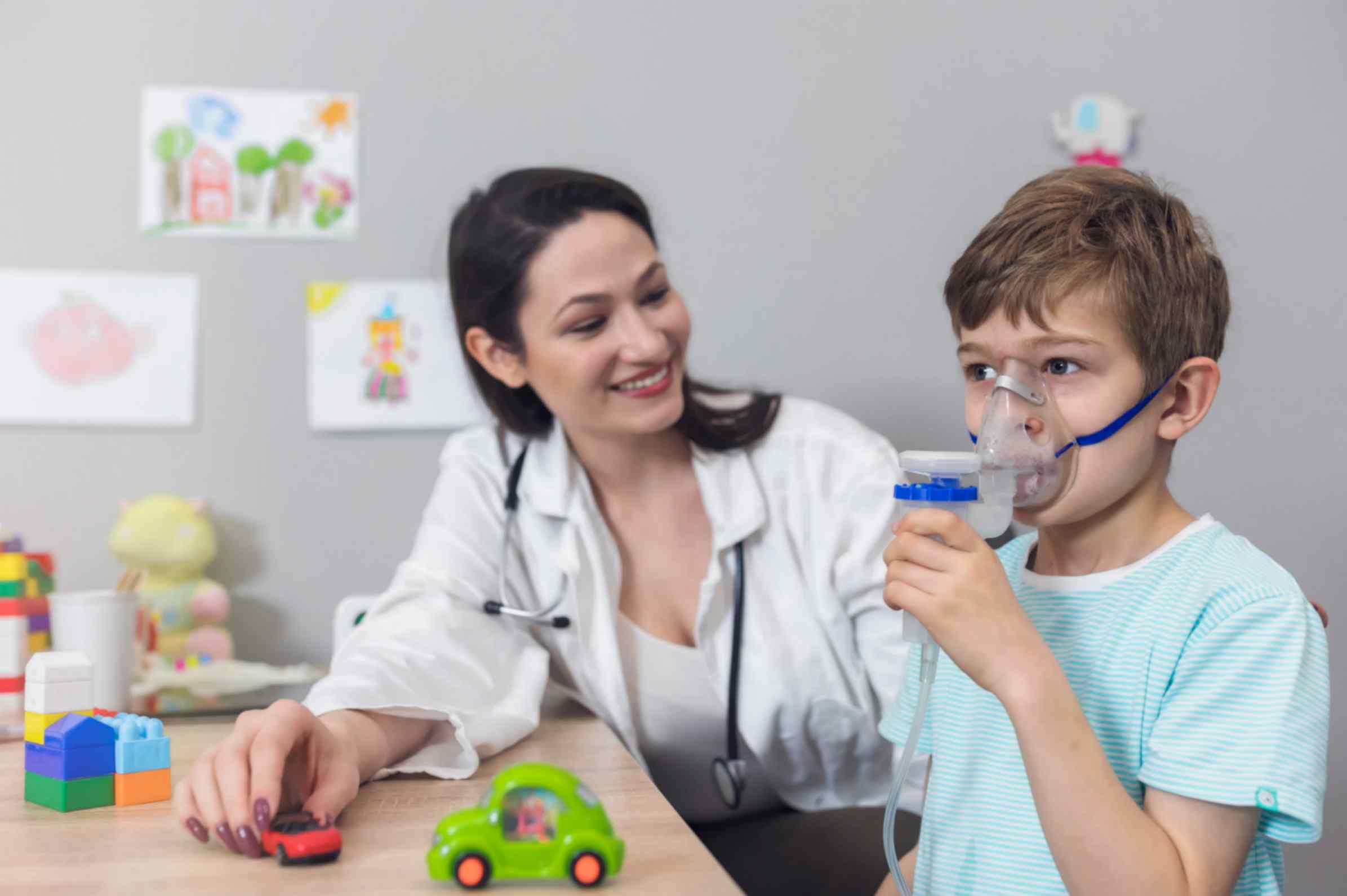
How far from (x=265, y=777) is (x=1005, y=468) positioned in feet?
1.88

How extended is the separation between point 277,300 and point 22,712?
860mm

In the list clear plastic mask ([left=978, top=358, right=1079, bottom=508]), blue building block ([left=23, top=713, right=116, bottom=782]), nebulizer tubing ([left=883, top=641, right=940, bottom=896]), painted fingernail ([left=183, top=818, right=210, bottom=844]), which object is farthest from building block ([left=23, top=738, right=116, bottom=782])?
clear plastic mask ([left=978, top=358, right=1079, bottom=508])

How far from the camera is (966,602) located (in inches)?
31.6

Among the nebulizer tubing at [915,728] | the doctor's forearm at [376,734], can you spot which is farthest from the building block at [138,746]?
the nebulizer tubing at [915,728]

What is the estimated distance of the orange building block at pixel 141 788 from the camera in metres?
0.95

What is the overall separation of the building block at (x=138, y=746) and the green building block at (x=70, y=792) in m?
0.02

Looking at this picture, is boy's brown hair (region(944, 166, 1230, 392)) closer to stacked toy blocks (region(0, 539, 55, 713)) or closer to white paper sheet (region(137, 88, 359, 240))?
stacked toy blocks (region(0, 539, 55, 713))

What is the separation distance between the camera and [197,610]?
1.83 m

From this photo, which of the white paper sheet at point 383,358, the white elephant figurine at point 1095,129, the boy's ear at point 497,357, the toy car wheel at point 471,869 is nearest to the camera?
the toy car wheel at point 471,869

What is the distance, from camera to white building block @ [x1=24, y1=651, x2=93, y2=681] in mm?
975

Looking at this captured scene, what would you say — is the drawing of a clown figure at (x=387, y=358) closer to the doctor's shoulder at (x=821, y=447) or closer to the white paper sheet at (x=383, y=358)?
the white paper sheet at (x=383, y=358)

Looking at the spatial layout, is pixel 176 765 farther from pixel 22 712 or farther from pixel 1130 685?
pixel 1130 685

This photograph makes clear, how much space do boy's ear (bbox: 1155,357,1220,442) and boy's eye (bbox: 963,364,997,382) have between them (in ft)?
0.41

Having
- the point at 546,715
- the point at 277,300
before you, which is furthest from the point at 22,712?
the point at 277,300
